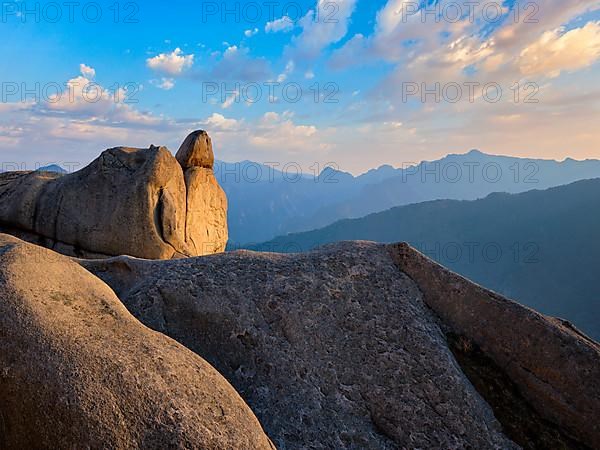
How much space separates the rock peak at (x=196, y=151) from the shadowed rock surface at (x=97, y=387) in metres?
20.5

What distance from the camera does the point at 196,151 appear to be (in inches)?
1018

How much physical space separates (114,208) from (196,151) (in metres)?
6.56

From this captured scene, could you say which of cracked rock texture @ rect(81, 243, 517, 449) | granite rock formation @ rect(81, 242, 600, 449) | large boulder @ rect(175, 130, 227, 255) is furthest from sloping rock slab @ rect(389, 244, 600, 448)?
large boulder @ rect(175, 130, 227, 255)

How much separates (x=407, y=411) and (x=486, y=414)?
1.32 meters

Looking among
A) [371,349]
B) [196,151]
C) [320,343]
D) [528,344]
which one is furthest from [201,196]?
[528,344]

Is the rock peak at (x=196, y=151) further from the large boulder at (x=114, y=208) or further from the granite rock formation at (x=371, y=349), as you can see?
the granite rock formation at (x=371, y=349)

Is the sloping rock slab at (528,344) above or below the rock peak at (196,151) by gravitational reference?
below

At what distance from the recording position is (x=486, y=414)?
7.30 meters

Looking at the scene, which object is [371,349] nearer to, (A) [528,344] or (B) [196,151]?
(A) [528,344]

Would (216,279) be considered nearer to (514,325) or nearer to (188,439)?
(188,439)

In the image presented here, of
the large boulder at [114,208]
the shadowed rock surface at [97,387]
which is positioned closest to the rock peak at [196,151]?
the large boulder at [114,208]

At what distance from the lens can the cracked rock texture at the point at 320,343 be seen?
22.7 ft

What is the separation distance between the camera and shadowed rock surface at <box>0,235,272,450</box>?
4633mm

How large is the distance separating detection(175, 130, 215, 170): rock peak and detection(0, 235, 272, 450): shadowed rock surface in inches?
808
